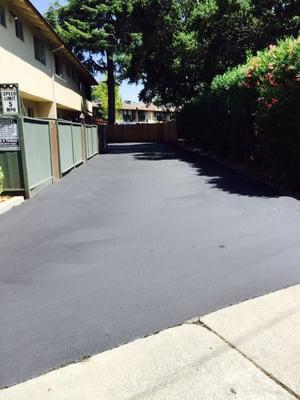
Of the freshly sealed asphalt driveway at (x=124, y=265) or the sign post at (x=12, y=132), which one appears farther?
the sign post at (x=12, y=132)

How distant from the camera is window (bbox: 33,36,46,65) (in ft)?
63.2

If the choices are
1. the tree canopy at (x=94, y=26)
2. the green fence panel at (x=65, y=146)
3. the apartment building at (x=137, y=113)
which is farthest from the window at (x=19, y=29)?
the apartment building at (x=137, y=113)

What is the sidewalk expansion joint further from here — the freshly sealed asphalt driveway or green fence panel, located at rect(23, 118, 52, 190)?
green fence panel, located at rect(23, 118, 52, 190)

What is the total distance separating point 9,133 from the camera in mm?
8797

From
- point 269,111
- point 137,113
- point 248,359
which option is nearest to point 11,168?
point 269,111

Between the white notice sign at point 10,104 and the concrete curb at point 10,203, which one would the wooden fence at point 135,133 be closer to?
the white notice sign at point 10,104

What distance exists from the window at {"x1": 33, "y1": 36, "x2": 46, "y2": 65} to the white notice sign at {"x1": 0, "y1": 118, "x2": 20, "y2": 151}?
38.0ft

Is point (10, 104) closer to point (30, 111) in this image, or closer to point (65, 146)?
point (65, 146)

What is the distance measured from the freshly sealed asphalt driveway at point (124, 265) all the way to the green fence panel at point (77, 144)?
6816mm

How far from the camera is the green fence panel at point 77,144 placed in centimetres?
1575

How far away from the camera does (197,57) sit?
2550 centimetres

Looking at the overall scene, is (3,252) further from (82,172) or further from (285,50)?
(82,172)

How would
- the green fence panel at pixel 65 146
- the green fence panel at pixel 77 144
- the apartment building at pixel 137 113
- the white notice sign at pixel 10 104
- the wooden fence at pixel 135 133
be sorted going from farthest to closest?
the apartment building at pixel 137 113
the wooden fence at pixel 135 133
the green fence panel at pixel 77 144
the green fence panel at pixel 65 146
the white notice sign at pixel 10 104

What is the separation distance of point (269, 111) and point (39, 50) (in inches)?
551
